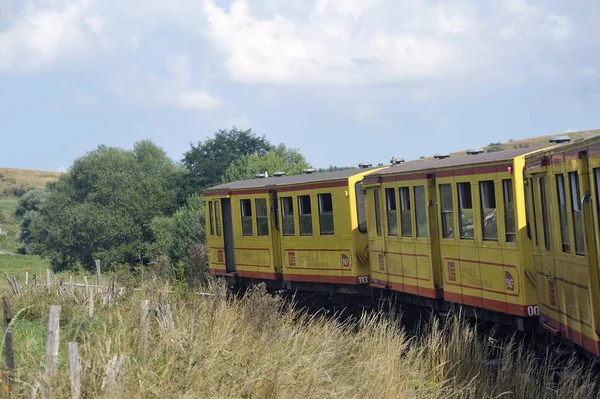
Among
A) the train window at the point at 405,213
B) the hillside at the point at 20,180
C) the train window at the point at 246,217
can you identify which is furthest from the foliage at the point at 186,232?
the hillside at the point at 20,180

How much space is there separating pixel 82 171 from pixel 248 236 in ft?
193

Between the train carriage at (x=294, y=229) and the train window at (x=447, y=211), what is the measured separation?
451 cm

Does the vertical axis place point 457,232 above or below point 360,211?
below

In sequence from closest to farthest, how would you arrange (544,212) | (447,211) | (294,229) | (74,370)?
(74,370)
(544,212)
(447,211)
(294,229)

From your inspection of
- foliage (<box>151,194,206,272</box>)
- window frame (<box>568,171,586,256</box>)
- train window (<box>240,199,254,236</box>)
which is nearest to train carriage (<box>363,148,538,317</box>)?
window frame (<box>568,171,586,256</box>)

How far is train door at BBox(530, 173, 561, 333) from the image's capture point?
10.4 meters

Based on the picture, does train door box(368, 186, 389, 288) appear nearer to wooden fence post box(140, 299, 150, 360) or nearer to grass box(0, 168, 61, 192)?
wooden fence post box(140, 299, 150, 360)

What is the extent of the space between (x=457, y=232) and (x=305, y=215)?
673cm

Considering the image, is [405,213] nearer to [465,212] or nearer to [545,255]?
[465,212]

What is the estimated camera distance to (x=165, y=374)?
840 cm

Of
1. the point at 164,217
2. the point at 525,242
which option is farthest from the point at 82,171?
the point at 525,242

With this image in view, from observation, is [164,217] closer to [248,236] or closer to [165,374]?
[248,236]

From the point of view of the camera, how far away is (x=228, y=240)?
80.9 feet

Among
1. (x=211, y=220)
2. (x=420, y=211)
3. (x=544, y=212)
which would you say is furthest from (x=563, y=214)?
(x=211, y=220)
